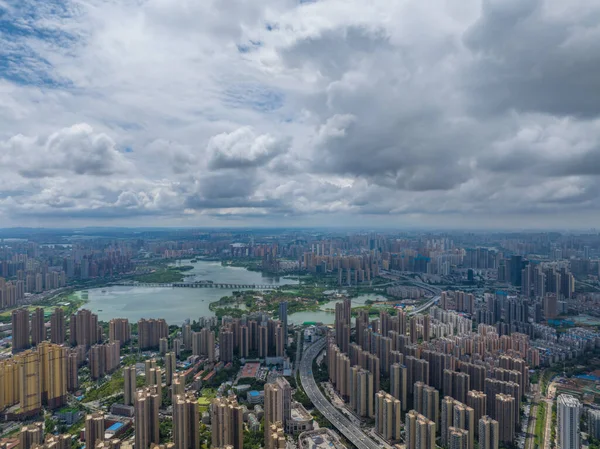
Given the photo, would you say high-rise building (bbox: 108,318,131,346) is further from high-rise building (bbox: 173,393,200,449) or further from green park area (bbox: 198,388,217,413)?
high-rise building (bbox: 173,393,200,449)

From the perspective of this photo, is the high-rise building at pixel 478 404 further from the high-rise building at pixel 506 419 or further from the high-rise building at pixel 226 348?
the high-rise building at pixel 226 348

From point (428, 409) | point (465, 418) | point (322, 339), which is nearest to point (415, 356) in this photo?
point (428, 409)

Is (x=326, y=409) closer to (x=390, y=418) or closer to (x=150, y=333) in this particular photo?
(x=390, y=418)

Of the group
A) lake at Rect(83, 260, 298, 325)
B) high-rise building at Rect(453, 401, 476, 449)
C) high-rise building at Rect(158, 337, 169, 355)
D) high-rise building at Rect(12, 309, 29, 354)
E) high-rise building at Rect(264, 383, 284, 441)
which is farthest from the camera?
lake at Rect(83, 260, 298, 325)

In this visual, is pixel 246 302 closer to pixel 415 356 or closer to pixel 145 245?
pixel 415 356

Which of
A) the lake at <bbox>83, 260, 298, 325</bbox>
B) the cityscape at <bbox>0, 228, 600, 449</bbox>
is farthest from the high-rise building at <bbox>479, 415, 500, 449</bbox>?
the lake at <bbox>83, 260, 298, 325</bbox>

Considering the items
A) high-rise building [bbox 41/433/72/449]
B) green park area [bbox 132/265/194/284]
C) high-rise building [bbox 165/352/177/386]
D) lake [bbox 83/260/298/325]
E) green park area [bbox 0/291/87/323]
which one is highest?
high-rise building [bbox 41/433/72/449]

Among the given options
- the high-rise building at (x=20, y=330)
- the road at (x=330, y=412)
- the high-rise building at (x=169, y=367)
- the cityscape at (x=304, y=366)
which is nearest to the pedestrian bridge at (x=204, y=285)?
the cityscape at (x=304, y=366)
